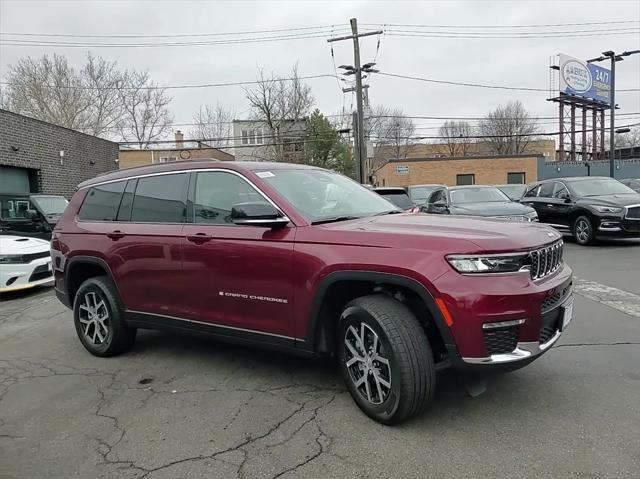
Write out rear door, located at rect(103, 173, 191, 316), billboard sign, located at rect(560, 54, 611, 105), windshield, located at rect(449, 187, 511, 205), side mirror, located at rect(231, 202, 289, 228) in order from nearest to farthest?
side mirror, located at rect(231, 202, 289, 228) < rear door, located at rect(103, 173, 191, 316) < windshield, located at rect(449, 187, 511, 205) < billboard sign, located at rect(560, 54, 611, 105)

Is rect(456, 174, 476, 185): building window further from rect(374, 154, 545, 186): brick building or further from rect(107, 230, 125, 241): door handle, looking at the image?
rect(107, 230, 125, 241): door handle

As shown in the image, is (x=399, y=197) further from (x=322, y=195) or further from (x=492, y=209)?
(x=322, y=195)

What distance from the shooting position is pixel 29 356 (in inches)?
202

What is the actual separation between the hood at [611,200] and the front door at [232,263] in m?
10.3

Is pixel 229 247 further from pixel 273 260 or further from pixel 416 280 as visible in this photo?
pixel 416 280

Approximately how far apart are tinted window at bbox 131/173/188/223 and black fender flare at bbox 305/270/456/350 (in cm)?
154

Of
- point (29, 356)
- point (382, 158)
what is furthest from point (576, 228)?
point (382, 158)

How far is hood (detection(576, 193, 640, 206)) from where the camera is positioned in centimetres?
1141

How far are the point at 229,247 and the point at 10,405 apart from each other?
2079 millimetres

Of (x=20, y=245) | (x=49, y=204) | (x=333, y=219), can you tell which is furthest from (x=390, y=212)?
(x=49, y=204)

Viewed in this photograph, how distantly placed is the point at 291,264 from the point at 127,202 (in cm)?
213

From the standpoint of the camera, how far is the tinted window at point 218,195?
3.98 metres

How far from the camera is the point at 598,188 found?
1257 centimetres

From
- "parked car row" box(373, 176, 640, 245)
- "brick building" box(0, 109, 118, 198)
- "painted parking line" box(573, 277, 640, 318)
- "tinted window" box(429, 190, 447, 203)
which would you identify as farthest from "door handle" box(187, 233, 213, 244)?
"brick building" box(0, 109, 118, 198)
